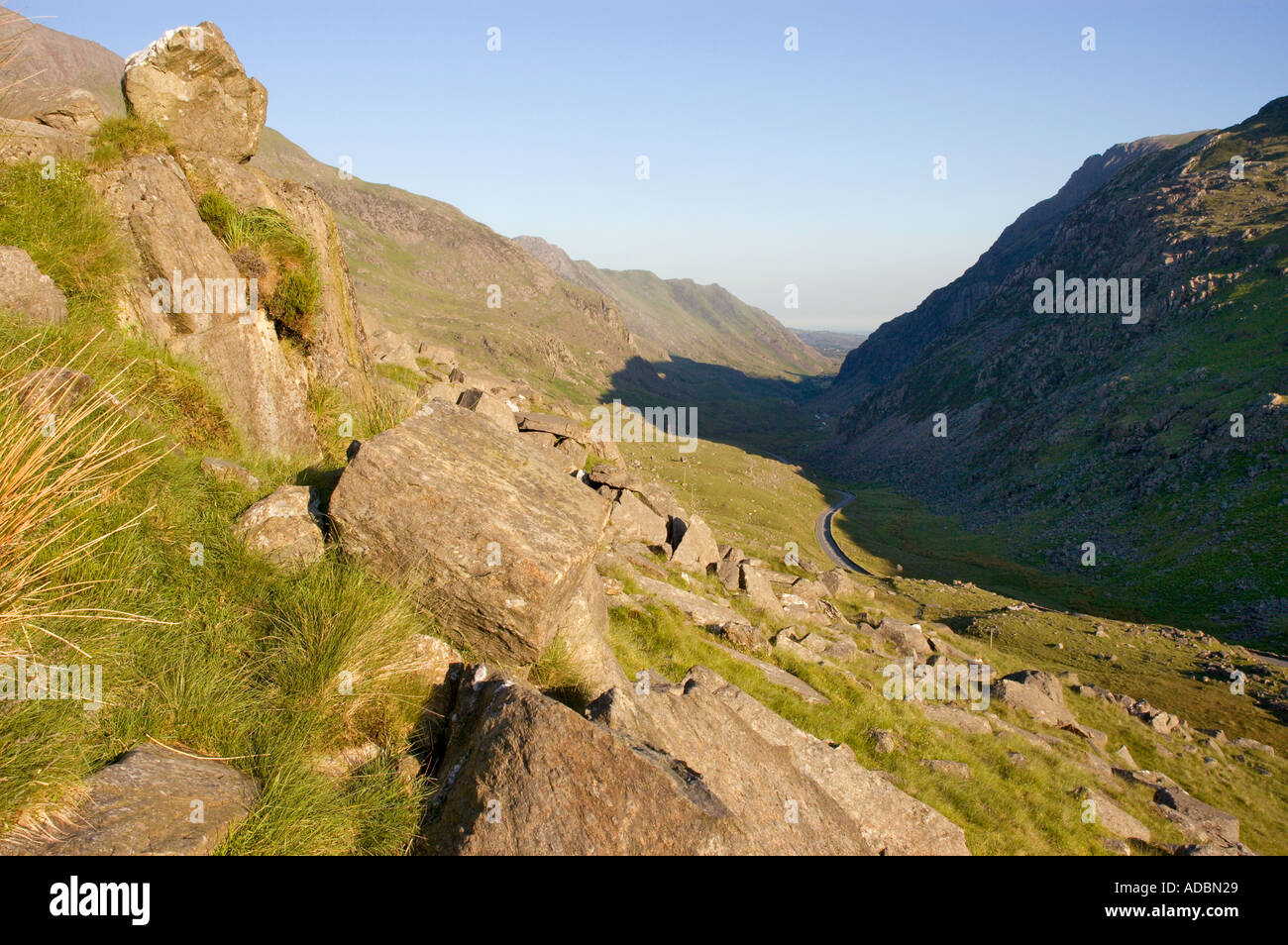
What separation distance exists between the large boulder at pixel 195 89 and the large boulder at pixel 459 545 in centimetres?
1125

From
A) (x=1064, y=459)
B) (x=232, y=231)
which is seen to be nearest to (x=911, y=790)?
(x=232, y=231)

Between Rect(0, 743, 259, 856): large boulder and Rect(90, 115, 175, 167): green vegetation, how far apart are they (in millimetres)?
11564

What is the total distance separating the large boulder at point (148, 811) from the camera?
152 inches

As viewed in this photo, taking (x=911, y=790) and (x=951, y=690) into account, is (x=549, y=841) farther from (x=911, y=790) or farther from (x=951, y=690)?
(x=951, y=690)

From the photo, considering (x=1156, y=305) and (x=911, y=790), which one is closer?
(x=911, y=790)

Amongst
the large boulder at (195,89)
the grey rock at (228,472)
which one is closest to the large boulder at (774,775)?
the grey rock at (228,472)

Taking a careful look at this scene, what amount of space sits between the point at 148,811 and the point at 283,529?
3604mm

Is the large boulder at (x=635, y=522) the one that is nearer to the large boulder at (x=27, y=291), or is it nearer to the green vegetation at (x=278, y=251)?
the green vegetation at (x=278, y=251)

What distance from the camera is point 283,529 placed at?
7.27 m

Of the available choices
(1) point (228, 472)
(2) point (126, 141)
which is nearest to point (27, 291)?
(1) point (228, 472)

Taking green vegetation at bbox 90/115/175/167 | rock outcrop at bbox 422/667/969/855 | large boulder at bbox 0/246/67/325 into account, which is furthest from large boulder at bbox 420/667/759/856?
green vegetation at bbox 90/115/175/167

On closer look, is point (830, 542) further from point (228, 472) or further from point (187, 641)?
point (187, 641)
